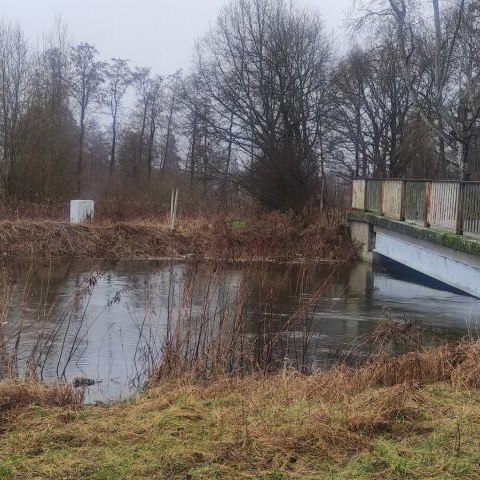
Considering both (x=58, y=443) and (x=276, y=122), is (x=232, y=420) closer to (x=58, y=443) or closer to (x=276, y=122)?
(x=58, y=443)

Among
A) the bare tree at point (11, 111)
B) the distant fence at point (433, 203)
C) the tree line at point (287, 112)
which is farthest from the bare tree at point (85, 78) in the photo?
the distant fence at point (433, 203)

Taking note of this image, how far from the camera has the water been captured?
894 centimetres

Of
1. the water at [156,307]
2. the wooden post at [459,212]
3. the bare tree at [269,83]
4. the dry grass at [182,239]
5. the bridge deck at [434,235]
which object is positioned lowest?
the water at [156,307]

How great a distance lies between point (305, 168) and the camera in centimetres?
3325

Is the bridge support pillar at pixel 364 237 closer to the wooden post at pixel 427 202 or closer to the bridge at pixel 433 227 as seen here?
the bridge at pixel 433 227

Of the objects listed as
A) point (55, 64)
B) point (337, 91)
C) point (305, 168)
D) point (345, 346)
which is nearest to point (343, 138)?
point (337, 91)

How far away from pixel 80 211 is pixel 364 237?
11322mm

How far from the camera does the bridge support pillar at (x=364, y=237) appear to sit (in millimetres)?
23773

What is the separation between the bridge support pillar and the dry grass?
480 mm

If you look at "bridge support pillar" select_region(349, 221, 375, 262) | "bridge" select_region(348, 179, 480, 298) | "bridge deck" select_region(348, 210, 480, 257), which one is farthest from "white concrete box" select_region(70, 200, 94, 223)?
"bridge deck" select_region(348, 210, 480, 257)

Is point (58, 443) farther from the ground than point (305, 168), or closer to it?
closer to it

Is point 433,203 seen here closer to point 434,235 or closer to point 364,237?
point 434,235

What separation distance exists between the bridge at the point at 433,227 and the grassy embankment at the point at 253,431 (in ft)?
19.2

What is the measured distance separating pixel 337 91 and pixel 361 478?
37.5 meters
